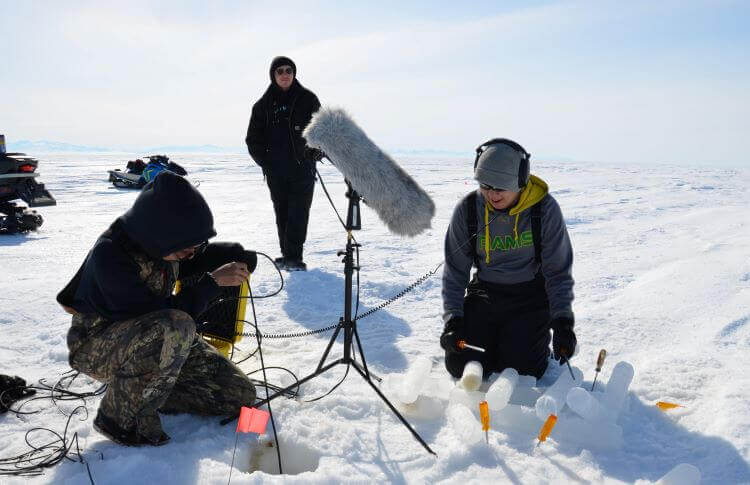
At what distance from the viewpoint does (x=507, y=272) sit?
3.35m

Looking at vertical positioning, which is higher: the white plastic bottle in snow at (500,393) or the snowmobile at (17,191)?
the snowmobile at (17,191)

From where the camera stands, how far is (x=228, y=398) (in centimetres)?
269

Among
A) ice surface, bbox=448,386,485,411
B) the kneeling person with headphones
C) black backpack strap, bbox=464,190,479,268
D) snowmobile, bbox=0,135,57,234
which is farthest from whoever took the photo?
snowmobile, bbox=0,135,57,234

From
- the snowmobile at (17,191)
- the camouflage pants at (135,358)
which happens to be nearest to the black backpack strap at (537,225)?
the camouflage pants at (135,358)

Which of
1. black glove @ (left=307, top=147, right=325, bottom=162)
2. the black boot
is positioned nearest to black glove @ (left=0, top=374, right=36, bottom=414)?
the black boot

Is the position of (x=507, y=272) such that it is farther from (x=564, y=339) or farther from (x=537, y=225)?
(x=564, y=339)

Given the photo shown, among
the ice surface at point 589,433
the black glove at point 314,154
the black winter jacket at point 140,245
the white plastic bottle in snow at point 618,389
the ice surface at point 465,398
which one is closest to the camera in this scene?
the black winter jacket at point 140,245

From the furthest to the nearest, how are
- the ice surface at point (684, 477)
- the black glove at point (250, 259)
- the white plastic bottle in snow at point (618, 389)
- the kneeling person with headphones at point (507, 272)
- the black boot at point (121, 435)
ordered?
the black glove at point (250, 259), the kneeling person with headphones at point (507, 272), the white plastic bottle in snow at point (618, 389), the black boot at point (121, 435), the ice surface at point (684, 477)

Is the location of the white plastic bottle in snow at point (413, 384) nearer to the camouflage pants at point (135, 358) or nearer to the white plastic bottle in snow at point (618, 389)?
the white plastic bottle in snow at point (618, 389)

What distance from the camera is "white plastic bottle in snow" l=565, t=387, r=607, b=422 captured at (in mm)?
2494

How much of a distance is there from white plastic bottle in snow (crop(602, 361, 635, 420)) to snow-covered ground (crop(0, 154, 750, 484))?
0.28ft

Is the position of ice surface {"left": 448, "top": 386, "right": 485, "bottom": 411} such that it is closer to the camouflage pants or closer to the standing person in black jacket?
the camouflage pants

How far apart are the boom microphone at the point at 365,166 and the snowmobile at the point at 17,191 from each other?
763cm

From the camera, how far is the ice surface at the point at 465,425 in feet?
7.97
